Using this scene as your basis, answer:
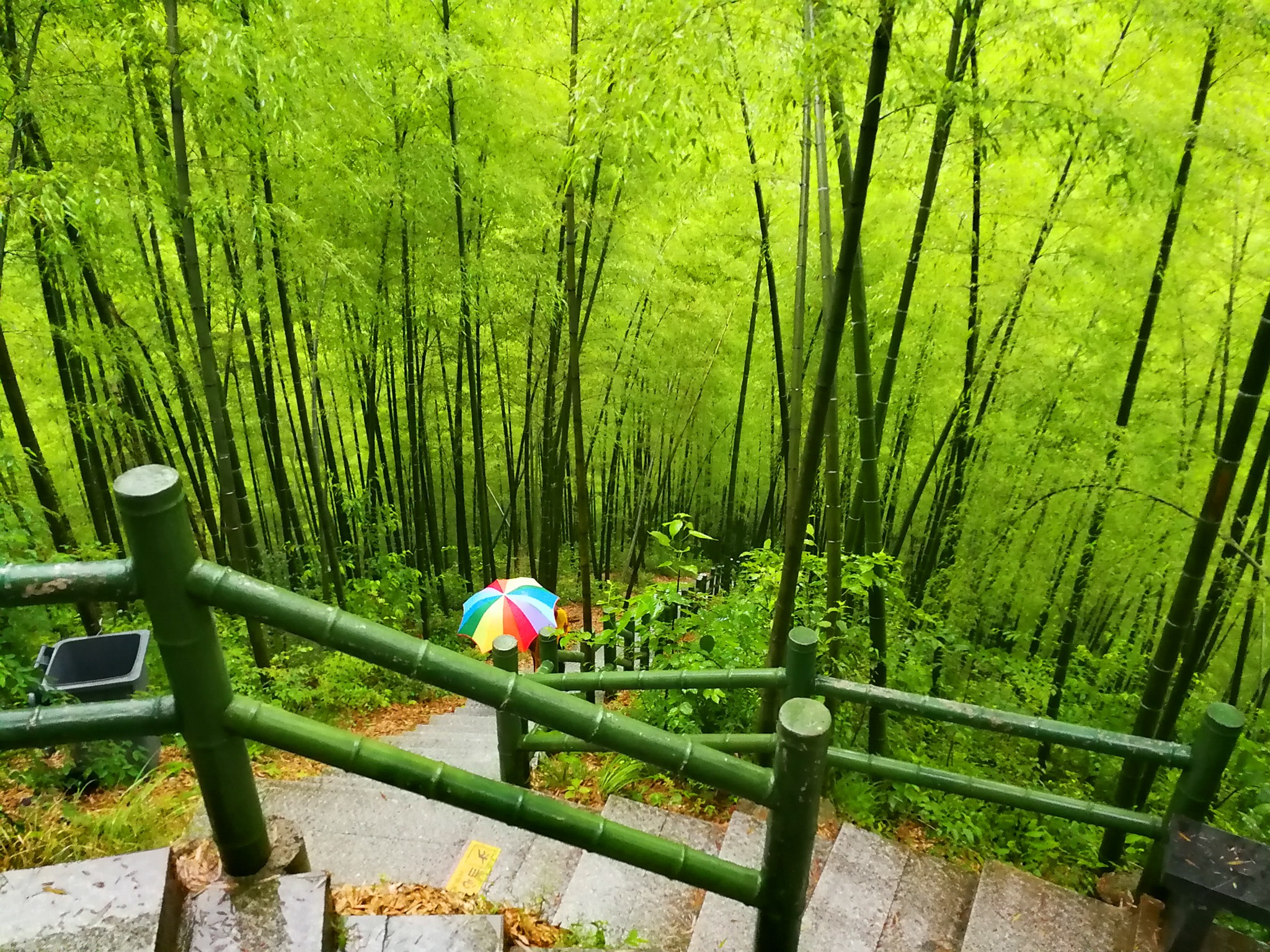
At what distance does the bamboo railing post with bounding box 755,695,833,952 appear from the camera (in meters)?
1.17

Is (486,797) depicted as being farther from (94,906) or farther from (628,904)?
(628,904)

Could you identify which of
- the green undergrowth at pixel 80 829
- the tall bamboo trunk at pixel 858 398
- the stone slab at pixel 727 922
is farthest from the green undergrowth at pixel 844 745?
the stone slab at pixel 727 922

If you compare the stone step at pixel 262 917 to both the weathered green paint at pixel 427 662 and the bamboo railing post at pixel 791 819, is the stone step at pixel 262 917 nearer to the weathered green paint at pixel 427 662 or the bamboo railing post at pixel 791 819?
the weathered green paint at pixel 427 662

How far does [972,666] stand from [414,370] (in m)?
6.23

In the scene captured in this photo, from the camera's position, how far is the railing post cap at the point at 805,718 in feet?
3.79

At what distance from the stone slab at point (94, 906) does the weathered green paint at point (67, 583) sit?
610 mm

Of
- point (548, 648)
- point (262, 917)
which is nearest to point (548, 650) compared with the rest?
point (548, 648)

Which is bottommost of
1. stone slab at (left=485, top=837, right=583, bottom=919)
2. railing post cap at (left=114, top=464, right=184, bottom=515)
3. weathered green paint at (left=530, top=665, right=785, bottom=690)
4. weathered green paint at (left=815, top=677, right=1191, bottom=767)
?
stone slab at (left=485, top=837, right=583, bottom=919)

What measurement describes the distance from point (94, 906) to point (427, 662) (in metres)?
0.84

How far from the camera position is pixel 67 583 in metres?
1.12

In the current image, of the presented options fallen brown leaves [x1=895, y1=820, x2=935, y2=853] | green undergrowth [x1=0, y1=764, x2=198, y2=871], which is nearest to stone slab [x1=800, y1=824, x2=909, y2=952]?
fallen brown leaves [x1=895, y1=820, x2=935, y2=853]

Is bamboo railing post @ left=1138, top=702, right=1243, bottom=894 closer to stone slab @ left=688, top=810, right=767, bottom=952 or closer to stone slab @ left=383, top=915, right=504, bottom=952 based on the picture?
stone slab @ left=688, top=810, right=767, bottom=952

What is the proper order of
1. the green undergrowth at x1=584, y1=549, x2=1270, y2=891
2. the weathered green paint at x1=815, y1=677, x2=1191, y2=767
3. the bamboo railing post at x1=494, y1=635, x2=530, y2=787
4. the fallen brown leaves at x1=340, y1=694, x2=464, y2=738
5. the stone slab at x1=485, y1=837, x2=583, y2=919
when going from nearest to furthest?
the weathered green paint at x1=815, y1=677, x2=1191, y2=767 → the stone slab at x1=485, y1=837, x2=583, y2=919 → the green undergrowth at x1=584, y1=549, x2=1270, y2=891 → the bamboo railing post at x1=494, y1=635, x2=530, y2=787 → the fallen brown leaves at x1=340, y1=694, x2=464, y2=738

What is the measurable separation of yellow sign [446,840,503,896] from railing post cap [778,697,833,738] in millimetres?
1799
